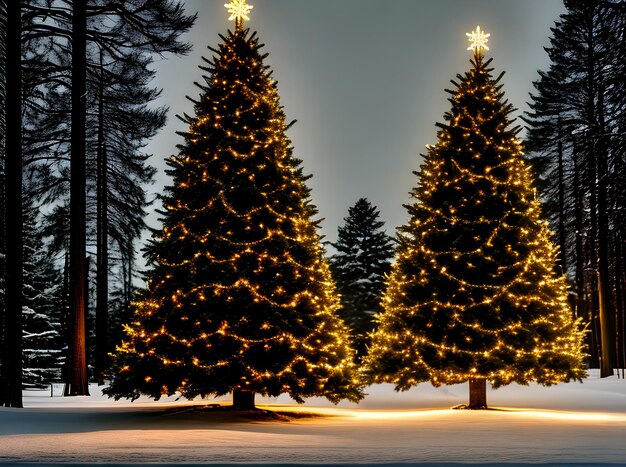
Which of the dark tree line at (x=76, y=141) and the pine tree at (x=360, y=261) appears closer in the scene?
the dark tree line at (x=76, y=141)

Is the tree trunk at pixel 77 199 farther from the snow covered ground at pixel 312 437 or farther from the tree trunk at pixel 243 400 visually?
the tree trunk at pixel 243 400

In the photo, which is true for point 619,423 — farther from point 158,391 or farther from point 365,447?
point 158,391

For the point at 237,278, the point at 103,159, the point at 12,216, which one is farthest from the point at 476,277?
the point at 103,159

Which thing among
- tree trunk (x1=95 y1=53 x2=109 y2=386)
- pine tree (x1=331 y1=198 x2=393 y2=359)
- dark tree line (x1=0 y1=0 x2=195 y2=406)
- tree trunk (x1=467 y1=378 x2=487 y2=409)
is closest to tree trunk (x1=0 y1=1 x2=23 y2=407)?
dark tree line (x1=0 y1=0 x2=195 y2=406)

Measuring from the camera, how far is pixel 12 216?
18328 millimetres

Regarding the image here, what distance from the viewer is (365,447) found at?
1077 cm

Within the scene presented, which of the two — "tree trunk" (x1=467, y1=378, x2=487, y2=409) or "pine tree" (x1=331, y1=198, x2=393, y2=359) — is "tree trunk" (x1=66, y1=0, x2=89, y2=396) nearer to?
"tree trunk" (x1=467, y1=378, x2=487, y2=409)

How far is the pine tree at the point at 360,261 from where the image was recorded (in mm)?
62250

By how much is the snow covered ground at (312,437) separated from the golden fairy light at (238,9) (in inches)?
330

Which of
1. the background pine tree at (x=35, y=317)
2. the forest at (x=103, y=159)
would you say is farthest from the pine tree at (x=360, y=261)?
the background pine tree at (x=35, y=317)

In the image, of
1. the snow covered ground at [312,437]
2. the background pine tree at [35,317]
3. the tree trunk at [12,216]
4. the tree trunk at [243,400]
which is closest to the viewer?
the snow covered ground at [312,437]

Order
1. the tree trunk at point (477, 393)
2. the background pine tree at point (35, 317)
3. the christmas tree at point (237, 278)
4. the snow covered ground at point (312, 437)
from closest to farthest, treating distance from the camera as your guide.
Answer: the snow covered ground at point (312, 437) < the christmas tree at point (237, 278) < the tree trunk at point (477, 393) < the background pine tree at point (35, 317)

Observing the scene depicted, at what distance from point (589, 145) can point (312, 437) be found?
9.26 meters

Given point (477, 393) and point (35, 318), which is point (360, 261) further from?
point (477, 393)
